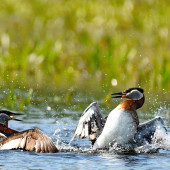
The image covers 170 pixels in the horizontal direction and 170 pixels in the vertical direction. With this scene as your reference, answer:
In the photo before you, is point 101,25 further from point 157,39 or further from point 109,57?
point 109,57

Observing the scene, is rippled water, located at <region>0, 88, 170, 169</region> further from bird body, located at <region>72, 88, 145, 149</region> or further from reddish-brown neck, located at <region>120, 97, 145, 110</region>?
reddish-brown neck, located at <region>120, 97, 145, 110</region>

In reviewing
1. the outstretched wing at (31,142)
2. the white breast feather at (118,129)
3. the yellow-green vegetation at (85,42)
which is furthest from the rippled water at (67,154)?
the yellow-green vegetation at (85,42)

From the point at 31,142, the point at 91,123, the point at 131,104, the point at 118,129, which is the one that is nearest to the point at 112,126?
the point at 118,129

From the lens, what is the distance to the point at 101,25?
A: 802 inches

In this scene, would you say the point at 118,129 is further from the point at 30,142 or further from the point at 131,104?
the point at 30,142

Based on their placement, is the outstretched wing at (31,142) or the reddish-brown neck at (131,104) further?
the reddish-brown neck at (131,104)

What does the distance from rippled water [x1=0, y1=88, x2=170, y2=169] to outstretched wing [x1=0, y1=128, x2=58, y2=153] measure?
0.46 feet

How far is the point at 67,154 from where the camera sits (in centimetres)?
865

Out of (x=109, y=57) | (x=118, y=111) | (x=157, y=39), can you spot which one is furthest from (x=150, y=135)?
(x=157, y=39)

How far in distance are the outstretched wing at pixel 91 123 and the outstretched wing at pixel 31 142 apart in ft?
2.43

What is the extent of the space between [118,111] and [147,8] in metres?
12.6

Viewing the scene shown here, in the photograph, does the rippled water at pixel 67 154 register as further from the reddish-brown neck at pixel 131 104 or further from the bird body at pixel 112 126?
the reddish-brown neck at pixel 131 104

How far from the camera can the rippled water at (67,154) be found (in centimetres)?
797

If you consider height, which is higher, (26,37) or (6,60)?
(26,37)
